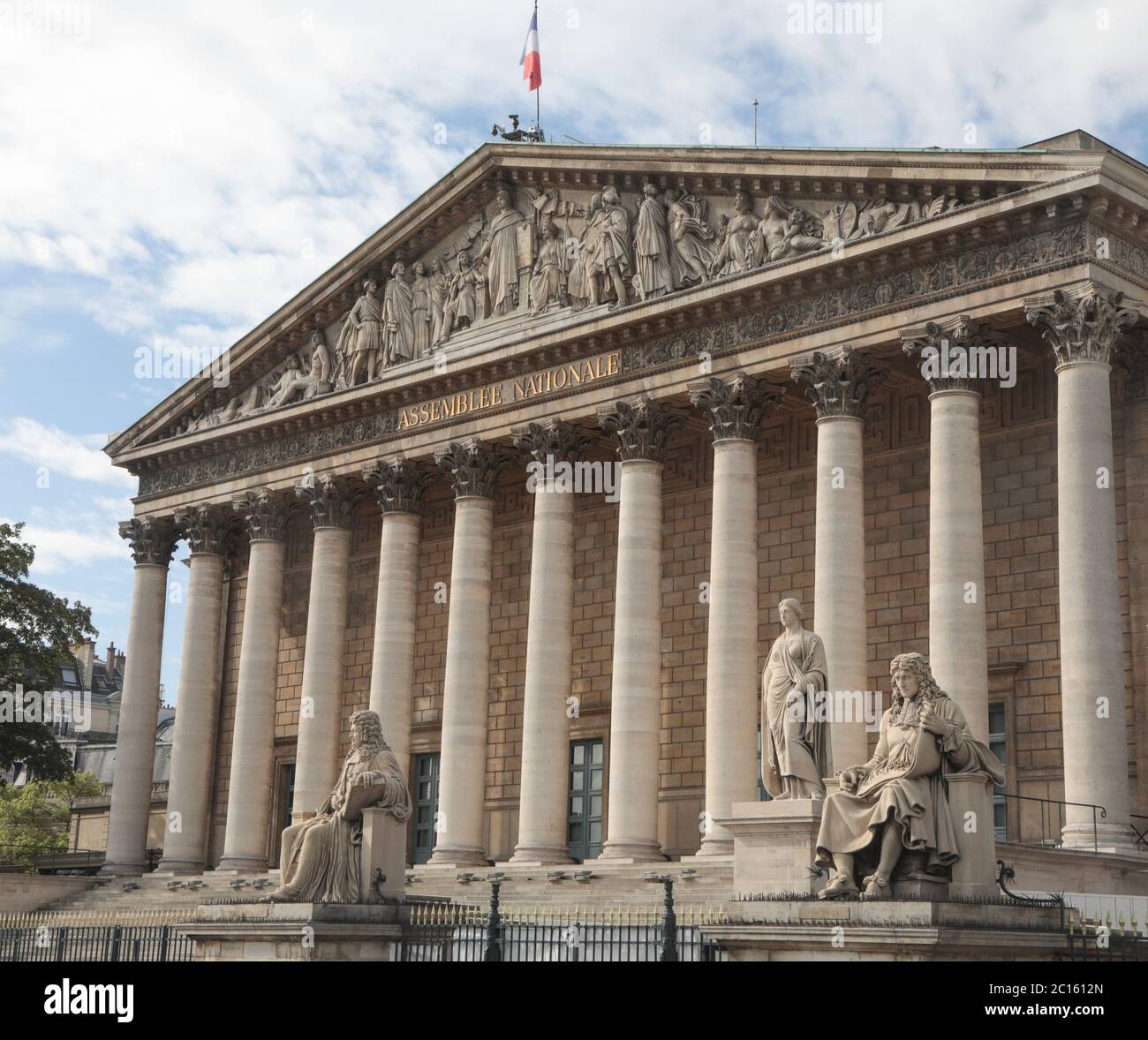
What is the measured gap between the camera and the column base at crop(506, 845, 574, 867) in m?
32.5

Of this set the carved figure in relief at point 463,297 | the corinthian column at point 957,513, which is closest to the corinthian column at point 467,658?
the carved figure in relief at point 463,297

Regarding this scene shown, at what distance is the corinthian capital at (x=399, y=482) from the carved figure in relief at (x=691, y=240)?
8.19 meters

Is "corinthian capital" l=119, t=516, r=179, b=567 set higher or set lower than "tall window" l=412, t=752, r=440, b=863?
higher

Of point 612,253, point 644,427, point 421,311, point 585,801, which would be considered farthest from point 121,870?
point 612,253

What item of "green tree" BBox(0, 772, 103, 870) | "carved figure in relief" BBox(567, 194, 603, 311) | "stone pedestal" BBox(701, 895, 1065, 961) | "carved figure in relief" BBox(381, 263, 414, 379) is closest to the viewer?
"stone pedestal" BBox(701, 895, 1065, 961)

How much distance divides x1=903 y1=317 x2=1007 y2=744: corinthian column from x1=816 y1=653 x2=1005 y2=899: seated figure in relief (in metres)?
10.3

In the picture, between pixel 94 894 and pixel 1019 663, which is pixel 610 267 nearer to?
pixel 1019 663

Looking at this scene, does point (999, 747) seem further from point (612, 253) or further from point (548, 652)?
point (612, 253)

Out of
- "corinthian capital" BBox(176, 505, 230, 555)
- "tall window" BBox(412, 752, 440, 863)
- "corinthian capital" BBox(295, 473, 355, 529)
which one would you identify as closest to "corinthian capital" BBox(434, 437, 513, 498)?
"corinthian capital" BBox(295, 473, 355, 529)

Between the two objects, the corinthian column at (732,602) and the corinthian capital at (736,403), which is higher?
the corinthian capital at (736,403)

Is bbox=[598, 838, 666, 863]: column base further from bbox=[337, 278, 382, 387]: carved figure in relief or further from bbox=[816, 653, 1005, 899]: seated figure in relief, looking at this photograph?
bbox=[816, 653, 1005, 899]: seated figure in relief

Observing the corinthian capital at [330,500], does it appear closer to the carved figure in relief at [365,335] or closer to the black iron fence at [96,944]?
the carved figure in relief at [365,335]

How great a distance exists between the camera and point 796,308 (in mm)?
31094

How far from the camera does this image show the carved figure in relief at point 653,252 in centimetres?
3316
